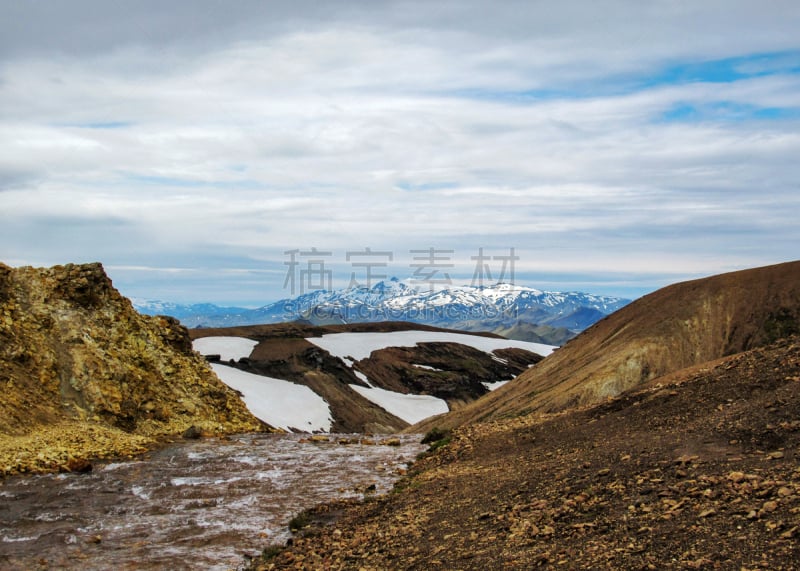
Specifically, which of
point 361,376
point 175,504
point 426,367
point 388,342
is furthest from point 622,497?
point 388,342

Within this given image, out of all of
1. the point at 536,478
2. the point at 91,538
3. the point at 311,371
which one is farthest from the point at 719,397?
the point at 311,371

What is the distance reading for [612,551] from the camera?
9.89m

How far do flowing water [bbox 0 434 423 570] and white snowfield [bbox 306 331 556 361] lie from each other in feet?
274

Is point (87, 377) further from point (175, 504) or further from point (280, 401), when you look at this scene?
point (280, 401)

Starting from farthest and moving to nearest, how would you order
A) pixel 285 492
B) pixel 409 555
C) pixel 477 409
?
pixel 477 409, pixel 285 492, pixel 409 555

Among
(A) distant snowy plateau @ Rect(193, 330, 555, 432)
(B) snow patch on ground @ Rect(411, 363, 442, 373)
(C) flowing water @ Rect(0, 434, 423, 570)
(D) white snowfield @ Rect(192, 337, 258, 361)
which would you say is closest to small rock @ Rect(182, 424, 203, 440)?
(C) flowing water @ Rect(0, 434, 423, 570)

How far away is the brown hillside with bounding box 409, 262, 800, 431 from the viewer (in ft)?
131

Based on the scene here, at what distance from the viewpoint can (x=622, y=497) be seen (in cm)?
1243

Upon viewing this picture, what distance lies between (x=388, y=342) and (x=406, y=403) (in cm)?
4553

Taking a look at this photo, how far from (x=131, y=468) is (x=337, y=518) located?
12402mm

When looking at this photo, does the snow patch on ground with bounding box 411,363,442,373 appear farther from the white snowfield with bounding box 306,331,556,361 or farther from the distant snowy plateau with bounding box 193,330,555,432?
the white snowfield with bounding box 306,331,556,361

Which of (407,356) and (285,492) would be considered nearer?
(285,492)

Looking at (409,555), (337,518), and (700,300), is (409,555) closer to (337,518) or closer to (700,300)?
(337,518)

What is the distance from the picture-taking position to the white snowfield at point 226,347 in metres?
97.2
